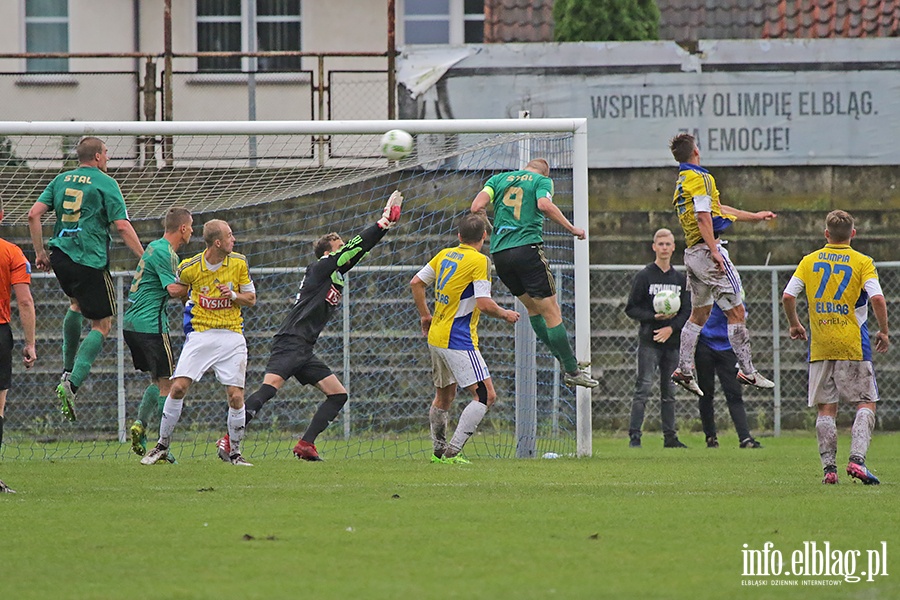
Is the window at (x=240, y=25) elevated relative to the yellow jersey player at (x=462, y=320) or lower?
elevated

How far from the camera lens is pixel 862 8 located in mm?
19609

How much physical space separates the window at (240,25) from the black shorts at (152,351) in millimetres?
10879

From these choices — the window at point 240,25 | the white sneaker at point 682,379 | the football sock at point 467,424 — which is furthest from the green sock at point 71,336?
the window at point 240,25

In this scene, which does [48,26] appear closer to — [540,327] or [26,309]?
[540,327]

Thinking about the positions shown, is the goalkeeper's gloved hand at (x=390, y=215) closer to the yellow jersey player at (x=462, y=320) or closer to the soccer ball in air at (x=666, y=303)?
the yellow jersey player at (x=462, y=320)

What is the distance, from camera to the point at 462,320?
10.8m

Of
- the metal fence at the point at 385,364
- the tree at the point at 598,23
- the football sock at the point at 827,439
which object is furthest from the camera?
the tree at the point at 598,23

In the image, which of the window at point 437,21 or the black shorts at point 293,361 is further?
the window at point 437,21

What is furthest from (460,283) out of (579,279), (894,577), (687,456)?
(894,577)

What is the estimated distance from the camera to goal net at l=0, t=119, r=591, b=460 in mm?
13773

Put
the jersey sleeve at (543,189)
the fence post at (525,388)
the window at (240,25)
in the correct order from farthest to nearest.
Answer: the window at (240,25)
the fence post at (525,388)
the jersey sleeve at (543,189)

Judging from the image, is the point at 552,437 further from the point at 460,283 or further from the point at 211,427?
the point at 211,427

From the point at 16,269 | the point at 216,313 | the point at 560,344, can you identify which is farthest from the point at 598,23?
the point at 16,269

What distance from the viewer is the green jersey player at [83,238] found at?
1086 cm
